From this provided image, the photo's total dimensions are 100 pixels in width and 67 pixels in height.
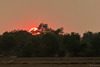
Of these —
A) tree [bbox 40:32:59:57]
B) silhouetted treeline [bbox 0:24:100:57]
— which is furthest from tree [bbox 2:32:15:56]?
tree [bbox 40:32:59:57]

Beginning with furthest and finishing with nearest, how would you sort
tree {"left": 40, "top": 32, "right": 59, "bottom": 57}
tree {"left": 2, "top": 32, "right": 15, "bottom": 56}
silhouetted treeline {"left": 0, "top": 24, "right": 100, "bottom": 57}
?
tree {"left": 2, "top": 32, "right": 15, "bottom": 56} → tree {"left": 40, "top": 32, "right": 59, "bottom": 57} → silhouetted treeline {"left": 0, "top": 24, "right": 100, "bottom": 57}

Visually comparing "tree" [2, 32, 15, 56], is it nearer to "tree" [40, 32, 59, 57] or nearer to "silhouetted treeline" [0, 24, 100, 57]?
"silhouetted treeline" [0, 24, 100, 57]

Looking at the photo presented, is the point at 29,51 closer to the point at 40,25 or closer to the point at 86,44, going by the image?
the point at 86,44

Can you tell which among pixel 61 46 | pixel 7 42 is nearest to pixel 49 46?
pixel 61 46

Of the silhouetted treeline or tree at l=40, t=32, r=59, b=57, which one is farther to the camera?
tree at l=40, t=32, r=59, b=57

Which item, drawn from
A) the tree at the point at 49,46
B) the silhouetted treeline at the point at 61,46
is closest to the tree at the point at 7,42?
the silhouetted treeline at the point at 61,46

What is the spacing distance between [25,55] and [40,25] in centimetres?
5889

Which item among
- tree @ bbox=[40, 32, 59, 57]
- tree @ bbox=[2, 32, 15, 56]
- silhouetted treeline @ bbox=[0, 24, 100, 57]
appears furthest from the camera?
tree @ bbox=[2, 32, 15, 56]

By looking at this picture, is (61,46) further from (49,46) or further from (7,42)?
(7,42)

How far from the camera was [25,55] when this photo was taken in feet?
182

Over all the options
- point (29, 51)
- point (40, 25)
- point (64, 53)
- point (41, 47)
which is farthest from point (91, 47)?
point (40, 25)

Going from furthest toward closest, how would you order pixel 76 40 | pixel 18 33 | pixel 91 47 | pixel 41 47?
pixel 18 33 → pixel 41 47 → pixel 76 40 → pixel 91 47

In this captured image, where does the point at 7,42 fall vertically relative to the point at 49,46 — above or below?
above

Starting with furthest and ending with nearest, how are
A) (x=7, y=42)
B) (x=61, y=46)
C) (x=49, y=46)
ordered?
1. (x=7, y=42)
2. (x=61, y=46)
3. (x=49, y=46)
